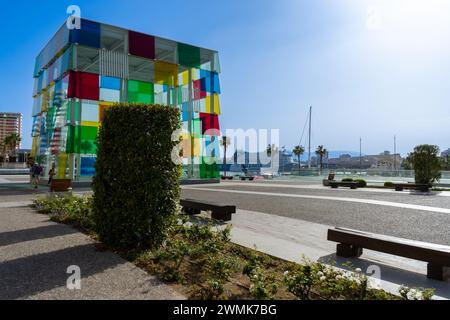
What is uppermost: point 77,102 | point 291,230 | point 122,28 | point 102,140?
point 122,28

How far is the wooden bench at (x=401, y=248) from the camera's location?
4.61 metres

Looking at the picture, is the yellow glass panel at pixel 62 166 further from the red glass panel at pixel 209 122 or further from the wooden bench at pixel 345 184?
the wooden bench at pixel 345 184

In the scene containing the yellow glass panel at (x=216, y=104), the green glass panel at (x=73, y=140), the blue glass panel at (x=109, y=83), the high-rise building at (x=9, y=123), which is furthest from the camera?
the high-rise building at (x=9, y=123)

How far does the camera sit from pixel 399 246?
4922 millimetres

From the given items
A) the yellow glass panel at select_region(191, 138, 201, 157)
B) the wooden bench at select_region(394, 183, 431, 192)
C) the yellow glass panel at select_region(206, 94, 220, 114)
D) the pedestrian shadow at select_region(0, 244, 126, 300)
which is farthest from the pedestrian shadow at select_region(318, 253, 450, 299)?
the yellow glass panel at select_region(206, 94, 220, 114)

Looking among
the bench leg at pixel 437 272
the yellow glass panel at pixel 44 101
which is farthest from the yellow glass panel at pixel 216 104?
the bench leg at pixel 437 272

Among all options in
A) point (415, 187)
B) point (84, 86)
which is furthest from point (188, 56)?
point (415, 187)

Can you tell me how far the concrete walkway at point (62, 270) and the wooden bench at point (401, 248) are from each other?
3281 mm

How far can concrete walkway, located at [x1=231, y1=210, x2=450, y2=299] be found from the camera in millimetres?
4598

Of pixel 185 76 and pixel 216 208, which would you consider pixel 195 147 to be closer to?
pixel 185 76

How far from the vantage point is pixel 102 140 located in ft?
19.8
